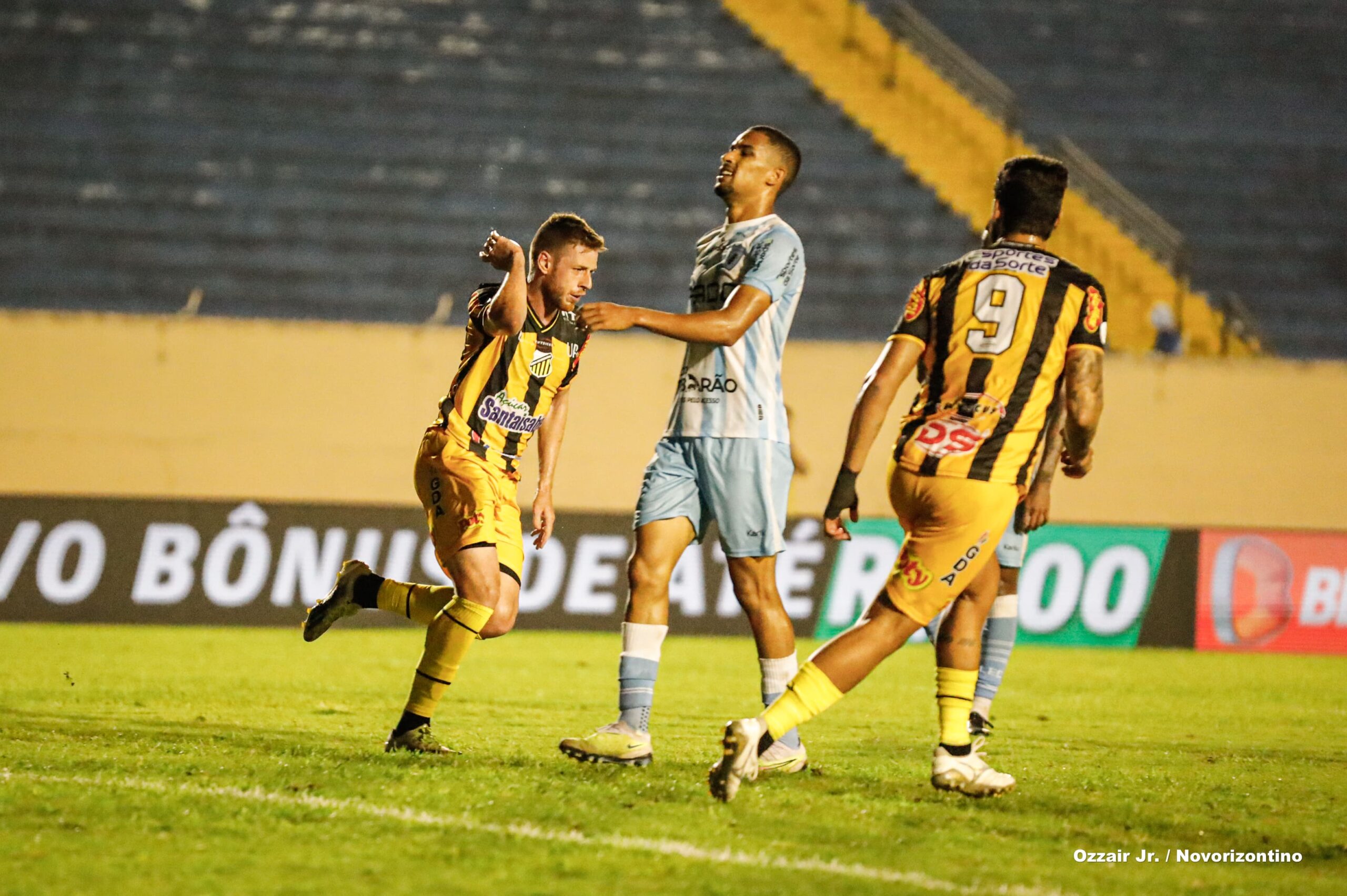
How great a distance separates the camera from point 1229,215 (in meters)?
18.4

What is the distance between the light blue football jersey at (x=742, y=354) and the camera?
211 inches

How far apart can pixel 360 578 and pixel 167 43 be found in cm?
1346

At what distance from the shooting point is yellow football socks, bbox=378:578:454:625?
5.94 meters

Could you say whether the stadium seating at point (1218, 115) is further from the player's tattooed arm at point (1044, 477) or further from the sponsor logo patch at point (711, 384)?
the sponsor logo patch at point (711, 384)

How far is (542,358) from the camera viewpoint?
5.78 m

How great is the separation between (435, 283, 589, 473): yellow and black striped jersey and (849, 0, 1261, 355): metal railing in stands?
1114 cm

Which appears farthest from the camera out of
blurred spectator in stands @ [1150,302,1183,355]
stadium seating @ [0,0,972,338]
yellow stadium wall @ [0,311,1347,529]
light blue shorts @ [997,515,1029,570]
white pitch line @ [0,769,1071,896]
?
stadium seating @ [0,0,972,338]

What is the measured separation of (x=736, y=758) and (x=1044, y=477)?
1.41 metres

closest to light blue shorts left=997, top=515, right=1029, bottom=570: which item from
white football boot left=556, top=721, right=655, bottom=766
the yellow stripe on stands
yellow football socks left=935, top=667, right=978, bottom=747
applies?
yellow football socks left=935, top=667, right=978, bottom=747

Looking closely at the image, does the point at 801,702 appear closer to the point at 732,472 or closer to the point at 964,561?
the point at 964,561

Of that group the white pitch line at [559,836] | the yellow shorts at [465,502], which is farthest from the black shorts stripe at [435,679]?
the white pitch line at [559,836]

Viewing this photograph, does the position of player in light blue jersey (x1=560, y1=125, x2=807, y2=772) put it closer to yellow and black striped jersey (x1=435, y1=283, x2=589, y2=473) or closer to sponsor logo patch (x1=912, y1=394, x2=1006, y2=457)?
yellow and black striped jersey (x1=435, y1=283, x2=589, y2=473)

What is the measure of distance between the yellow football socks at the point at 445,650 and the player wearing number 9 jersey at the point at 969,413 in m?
1.13

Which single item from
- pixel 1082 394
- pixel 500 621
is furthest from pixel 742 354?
pixel 500 621
